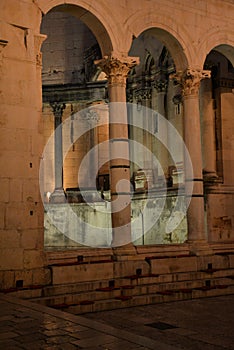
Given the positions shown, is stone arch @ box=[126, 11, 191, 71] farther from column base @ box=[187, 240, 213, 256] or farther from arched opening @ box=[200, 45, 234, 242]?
column base @ box=[187, 240, 213, 256]

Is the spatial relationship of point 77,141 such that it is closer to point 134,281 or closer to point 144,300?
point 134,281

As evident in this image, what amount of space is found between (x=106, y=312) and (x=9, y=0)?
22.6 feet

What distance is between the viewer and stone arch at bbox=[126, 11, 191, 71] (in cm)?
1375

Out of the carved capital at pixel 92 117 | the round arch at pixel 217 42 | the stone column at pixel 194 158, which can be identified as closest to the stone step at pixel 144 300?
the stone column at pixel 194 158

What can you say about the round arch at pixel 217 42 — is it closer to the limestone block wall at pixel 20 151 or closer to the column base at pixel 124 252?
the limestone block wall at pixel 20 151

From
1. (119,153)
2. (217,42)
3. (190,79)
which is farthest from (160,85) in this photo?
(119,153)

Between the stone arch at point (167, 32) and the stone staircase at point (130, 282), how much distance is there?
5465mm

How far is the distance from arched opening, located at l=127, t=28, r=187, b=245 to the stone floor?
596 cm

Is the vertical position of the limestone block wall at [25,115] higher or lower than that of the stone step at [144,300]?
higher

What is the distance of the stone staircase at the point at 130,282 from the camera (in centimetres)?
1061

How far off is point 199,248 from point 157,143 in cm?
567

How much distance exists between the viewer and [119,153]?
13305 millimetres

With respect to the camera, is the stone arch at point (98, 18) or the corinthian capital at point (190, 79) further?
the corinthian capital at point (190, 79)

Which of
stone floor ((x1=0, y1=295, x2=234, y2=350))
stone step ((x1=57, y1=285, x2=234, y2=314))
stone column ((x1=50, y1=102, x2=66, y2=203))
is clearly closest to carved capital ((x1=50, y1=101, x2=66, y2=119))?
stone column ((x1=50, y1=102, x2=66, y2=203))
